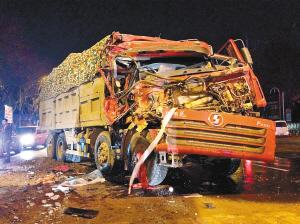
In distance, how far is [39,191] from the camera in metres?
8.30

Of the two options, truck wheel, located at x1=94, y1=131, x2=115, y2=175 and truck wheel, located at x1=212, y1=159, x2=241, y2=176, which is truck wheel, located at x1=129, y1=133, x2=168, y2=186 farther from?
truck wheel, located at x1=212, y1=159, x2=241, y2=176

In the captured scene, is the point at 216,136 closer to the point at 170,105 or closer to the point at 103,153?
the point at 170,105

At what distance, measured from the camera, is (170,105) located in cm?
748

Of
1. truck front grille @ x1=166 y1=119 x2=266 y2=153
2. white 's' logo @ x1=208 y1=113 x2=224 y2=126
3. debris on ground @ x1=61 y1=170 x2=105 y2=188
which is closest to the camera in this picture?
truck front grille @ x1=166 y1=119 x2=266 y2=153

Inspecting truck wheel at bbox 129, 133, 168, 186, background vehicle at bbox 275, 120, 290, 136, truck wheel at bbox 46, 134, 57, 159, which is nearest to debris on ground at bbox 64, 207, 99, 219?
truck wheel at bbox 129, 133, 168, 186

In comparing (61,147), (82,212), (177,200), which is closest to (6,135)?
(61,147)

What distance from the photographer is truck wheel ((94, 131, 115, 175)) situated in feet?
31.3

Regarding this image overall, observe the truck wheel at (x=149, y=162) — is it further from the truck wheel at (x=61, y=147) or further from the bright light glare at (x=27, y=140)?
the bright light glare at (x=27, y=140)

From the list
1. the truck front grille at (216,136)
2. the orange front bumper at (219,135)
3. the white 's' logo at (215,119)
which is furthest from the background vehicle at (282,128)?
the white 's' logo at (215,119)

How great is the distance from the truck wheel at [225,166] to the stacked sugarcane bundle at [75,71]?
3800 millimetres

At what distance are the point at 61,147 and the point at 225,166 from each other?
24.0 feet

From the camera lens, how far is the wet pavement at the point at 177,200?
577 centimetres

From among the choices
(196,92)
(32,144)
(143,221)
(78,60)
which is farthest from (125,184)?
(32,144)

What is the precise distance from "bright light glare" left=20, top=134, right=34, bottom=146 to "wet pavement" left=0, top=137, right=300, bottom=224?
14077mm
